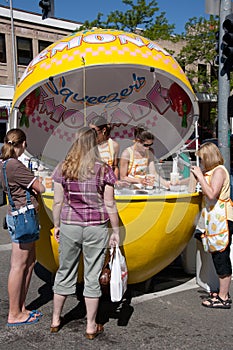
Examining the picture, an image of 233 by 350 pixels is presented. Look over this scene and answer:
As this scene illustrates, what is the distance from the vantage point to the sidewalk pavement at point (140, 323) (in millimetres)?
3471

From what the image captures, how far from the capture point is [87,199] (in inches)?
137

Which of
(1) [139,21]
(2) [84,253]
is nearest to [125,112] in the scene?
(2) [84,253]

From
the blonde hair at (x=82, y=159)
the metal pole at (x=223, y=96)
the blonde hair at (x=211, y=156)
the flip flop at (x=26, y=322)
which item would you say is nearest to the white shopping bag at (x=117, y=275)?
the blonde hair at (x=82, y=159)

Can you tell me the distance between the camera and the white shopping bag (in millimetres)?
3568

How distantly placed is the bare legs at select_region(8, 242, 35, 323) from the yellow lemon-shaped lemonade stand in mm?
425

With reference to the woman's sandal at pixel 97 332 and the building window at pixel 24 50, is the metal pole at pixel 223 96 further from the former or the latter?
the building window at pixel 24 50

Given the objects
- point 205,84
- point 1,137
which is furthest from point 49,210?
point 205,84

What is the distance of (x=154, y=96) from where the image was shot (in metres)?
6.22

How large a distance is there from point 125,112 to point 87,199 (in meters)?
3.61

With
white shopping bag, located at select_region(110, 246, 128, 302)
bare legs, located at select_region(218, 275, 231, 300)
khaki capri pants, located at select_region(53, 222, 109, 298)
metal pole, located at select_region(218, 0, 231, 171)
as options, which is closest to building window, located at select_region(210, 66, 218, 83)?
metal pole, located at select_region(218, 0, 231, 171)

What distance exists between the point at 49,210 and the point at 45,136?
8.79 feet

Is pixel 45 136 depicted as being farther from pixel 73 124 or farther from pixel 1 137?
pixel 1 137

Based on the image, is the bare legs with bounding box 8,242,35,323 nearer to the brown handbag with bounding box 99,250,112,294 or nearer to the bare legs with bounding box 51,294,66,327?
Answer: the bare legs with bounding box 51,294,66,327

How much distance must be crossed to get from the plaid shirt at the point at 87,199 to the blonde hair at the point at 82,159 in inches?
1.8
